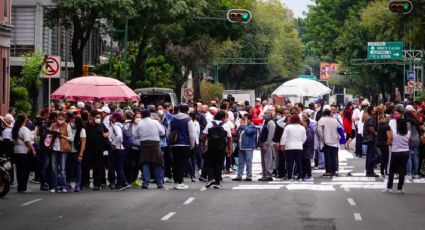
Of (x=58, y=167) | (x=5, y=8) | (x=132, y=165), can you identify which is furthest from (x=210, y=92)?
(x=58, y=167)

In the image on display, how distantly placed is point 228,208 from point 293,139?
7307 millimetres

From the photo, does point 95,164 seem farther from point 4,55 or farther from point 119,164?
point 4,55

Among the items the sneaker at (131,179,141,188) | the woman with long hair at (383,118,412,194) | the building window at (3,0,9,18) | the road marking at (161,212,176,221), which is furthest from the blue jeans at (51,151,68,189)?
the building window at (3,0,9,18)

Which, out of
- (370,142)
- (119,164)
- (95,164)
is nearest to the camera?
(95,164)

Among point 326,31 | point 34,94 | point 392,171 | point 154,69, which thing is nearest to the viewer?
point 392,171

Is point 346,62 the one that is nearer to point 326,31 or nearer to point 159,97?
point 326,31

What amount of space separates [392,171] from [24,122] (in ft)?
26.9

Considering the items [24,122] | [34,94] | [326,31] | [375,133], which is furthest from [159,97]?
[326,31]

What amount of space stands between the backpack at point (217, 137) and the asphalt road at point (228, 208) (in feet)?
3.34

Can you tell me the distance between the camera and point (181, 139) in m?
26.4

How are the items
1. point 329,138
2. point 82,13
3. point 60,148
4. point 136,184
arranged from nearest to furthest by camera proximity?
point 60,148 < point 136,184 < point 329,138 < point 82,13

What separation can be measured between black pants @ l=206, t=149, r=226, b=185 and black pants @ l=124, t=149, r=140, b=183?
1.96m

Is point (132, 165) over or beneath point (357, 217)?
over

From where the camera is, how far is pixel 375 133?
30.4 metres
